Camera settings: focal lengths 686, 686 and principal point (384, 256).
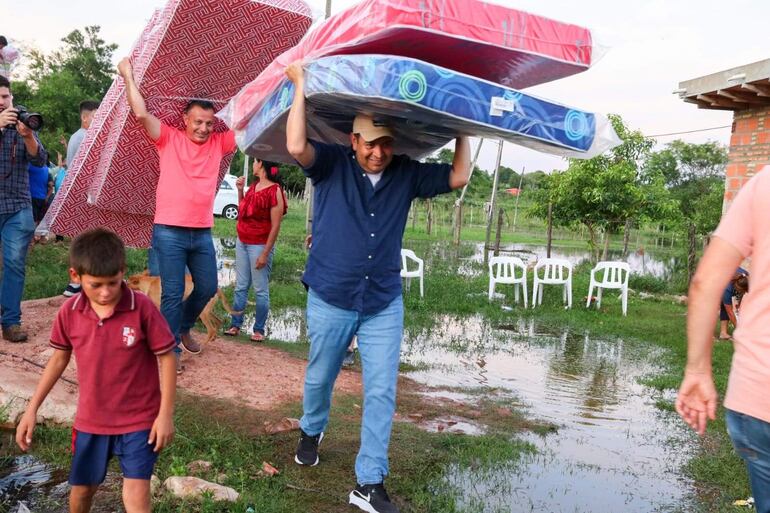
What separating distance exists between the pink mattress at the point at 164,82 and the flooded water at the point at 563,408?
9.58 ft

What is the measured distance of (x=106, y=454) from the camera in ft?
8.87

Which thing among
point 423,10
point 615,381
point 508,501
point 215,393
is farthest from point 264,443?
point 615,381

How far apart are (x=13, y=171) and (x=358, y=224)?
3.37 metres

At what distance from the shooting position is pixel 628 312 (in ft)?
41.2

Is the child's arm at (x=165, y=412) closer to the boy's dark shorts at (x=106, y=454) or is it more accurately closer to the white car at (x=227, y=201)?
the boy's dark shorts at (x=106, y=454)

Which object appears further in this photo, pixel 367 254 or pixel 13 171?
pixel 13 171

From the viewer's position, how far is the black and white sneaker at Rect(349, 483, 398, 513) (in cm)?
339

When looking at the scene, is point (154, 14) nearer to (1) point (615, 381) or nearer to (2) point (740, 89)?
(1) point (615, 381)

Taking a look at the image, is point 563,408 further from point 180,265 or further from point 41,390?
point 41,390

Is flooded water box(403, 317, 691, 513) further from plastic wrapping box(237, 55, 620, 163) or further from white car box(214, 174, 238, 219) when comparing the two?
white car box(214, 174, 238, 219)

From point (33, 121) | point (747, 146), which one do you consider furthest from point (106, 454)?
point (747, 146)

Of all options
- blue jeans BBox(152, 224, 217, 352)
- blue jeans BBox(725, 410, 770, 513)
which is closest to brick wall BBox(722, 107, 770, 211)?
blue jeans BBox(152, 224, 217, 352)

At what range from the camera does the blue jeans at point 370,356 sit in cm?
349

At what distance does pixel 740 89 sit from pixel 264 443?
29.6 feet
